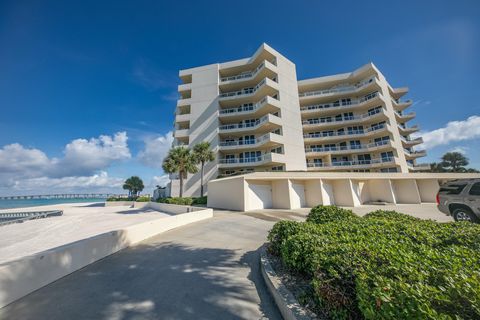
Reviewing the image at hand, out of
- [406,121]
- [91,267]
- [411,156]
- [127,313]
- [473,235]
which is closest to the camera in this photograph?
[127,313]

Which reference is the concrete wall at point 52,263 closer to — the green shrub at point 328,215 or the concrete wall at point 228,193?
the green shrub at point 328,215

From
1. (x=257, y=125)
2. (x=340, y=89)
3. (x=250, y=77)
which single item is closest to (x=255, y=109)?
(x=257, y=125)

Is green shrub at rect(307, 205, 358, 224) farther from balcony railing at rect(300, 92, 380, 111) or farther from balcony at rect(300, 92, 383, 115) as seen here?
balcony railing at rect(300, 92, 380, 111)

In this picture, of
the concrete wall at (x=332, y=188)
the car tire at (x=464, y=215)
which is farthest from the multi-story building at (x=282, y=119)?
the car tire at (x=464, y=215)

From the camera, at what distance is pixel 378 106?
31516mm

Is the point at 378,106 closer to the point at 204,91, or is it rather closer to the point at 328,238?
the point at 204,91

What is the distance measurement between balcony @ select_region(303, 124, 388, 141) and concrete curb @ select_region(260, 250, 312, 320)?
3179 cm

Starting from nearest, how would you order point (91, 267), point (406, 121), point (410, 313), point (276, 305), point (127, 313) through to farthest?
point (410, 313), point (127, 313), point (276, 305), point (91, 267), point (406, 121)

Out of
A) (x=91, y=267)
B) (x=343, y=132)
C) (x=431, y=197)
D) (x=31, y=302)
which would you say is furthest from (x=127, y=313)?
(x=343, y=132)

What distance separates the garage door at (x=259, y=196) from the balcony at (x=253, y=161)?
22.2 ft

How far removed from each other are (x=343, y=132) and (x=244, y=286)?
35010mm

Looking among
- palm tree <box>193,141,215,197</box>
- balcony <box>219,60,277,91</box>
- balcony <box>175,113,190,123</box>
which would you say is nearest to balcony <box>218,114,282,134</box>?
palm tree <box>193,141,215,197</box>

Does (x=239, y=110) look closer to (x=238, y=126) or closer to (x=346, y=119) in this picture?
(x=238, y=126)

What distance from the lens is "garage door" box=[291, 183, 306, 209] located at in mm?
18731
